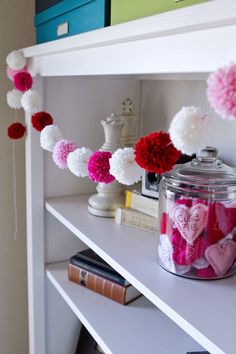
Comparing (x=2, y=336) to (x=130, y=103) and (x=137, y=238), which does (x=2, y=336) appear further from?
(x=130, y=103)

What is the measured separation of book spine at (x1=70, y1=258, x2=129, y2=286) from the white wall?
14.4 inches

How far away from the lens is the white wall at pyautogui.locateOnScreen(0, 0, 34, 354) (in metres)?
1.18

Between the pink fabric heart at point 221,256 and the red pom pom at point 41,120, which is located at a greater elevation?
the red pom pom at point 41,120

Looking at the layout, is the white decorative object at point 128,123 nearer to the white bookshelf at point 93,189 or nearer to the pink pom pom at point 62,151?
the white bookshelf at point 93,189

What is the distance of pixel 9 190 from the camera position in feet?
4.24

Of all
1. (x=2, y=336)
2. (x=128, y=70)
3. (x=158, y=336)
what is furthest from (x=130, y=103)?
(x=2, y=336)

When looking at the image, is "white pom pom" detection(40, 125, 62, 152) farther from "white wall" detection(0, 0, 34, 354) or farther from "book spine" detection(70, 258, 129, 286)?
"white wall" detection(0, 0, 34, 354)

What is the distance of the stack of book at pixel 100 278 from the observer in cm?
94

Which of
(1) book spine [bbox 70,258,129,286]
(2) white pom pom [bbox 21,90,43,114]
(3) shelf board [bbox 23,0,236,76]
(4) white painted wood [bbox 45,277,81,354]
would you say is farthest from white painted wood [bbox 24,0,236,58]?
(4) white painted wood [bbox 45,277,81,354]

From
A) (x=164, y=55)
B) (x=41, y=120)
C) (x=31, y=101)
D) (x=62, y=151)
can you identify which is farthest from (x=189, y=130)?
(x=31, y=101)

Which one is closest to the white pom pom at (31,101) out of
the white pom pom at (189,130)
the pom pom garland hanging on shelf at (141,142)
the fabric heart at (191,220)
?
the pom pom garland hanging on shelf at (141,142)

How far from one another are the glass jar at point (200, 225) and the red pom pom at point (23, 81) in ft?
1.59

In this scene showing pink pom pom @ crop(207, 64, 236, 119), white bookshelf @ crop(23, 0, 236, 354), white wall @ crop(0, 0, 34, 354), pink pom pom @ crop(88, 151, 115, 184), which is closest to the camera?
pink pom pom @ crop(207, 64, 236, 119)

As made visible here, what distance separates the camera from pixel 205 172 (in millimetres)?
702
